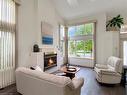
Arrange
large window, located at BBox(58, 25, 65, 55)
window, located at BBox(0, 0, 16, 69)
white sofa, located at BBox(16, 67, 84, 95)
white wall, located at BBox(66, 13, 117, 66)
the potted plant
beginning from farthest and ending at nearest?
large window, located at BBox(58, 25, 65, 55) → white wall, located at BBox(66, 13, 117, 66) → the potted plant → window, located at BBox(0, 0, 16, 69) → white sofa, located at BBox(16, 67, 84, 95)

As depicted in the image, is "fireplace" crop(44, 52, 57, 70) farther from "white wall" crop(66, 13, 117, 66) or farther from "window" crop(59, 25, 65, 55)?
"white wall" crop(66, 13, 117, 66)

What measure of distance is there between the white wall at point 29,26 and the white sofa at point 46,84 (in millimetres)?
1877

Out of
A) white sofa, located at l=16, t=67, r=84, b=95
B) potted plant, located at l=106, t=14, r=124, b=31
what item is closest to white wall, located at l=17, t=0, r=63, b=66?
white sofa, located at l=16, t=67, r=84, b=95

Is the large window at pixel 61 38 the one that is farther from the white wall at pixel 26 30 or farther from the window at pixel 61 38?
the white wall at pixel 26 30

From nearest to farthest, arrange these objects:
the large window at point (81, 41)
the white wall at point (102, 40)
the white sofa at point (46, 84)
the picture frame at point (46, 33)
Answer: the white sofa at point (46, 84), the picture frame at point (46, 33), the white wall at point (102, 40), the large window at point (81, 41)

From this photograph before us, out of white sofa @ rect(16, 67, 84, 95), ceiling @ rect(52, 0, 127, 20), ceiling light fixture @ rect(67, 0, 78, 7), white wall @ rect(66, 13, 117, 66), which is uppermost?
ceiling light fixture @ rect(67, 0, 78, 7)

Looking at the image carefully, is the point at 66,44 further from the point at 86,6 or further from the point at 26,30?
the point at 26,30

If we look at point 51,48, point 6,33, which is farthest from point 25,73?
point 51,48

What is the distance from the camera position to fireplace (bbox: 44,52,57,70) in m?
5.24

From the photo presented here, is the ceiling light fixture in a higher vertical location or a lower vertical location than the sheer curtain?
higher

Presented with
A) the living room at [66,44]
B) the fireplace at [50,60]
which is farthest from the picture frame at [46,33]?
the fireplace at [50,60]

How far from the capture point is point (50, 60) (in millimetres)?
5637

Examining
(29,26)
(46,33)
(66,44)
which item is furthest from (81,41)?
(29,26)

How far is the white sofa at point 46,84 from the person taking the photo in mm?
1950
